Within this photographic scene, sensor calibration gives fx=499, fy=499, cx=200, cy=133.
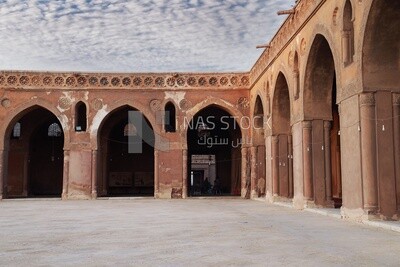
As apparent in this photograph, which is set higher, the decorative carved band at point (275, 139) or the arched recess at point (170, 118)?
the arched recess at point (170, 118)

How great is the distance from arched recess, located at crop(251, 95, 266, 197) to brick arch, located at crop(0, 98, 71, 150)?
8.52 meters

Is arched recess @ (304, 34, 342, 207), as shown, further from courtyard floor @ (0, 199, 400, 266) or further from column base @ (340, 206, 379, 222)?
courtyard floor @ (0, 199, 400, 266)

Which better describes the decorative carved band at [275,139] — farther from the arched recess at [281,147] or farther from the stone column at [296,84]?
the stone column at [296,84]

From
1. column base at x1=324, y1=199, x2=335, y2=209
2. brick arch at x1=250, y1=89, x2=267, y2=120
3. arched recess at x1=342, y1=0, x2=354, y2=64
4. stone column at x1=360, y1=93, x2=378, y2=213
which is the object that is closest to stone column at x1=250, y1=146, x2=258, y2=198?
brick arch at x1=250, y1=89, x2=267, y2=120

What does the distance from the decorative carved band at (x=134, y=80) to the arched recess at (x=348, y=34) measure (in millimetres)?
12462

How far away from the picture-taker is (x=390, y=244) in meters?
7.03

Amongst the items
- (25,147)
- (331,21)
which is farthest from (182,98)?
(331,21)

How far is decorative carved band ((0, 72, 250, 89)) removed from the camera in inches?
904

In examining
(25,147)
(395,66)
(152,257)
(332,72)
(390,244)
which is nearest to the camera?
(152,257)

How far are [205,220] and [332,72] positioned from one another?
5999 mm

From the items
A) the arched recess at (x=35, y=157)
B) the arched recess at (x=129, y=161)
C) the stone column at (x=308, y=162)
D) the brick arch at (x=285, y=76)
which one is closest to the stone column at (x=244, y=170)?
the brick arch at (x=285, y=76)

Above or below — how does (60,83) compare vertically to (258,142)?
above

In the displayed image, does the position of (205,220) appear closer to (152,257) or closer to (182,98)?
(152,257)

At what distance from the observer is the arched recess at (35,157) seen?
26016mm
